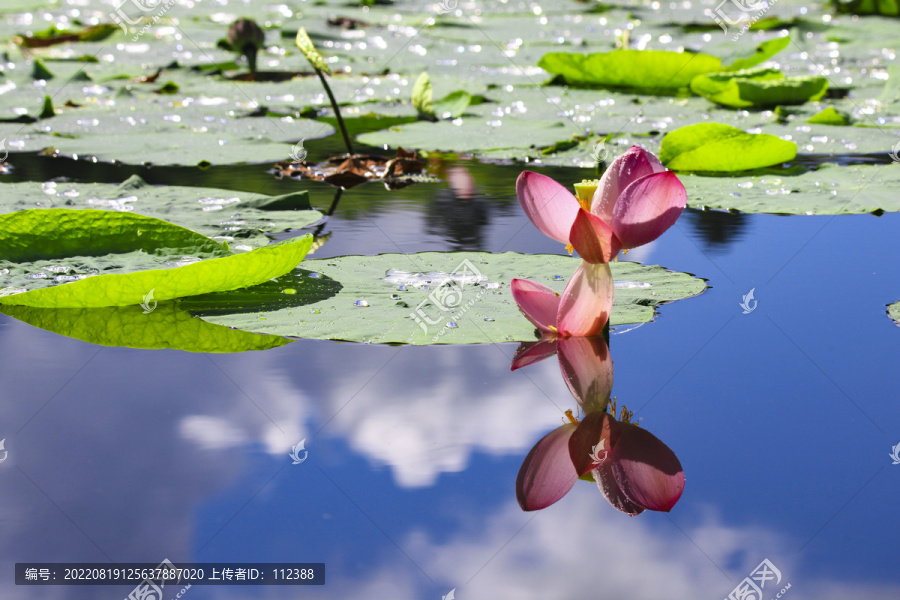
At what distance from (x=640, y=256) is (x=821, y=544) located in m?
1.06

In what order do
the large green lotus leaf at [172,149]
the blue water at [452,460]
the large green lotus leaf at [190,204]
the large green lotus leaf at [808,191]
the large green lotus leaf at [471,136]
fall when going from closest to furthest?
1. the blue water at [452,460]
2. the large green lotus leaf at [190,204]
3. the large green lotus leaf at [808,191]
4. the large green lotus leaf at [172,149]
5. the large green lotus leaf at [471,136]

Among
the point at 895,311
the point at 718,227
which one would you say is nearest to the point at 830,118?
the point at 718,227

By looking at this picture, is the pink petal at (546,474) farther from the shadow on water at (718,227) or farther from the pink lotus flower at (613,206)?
the shadow on water at (718,227)

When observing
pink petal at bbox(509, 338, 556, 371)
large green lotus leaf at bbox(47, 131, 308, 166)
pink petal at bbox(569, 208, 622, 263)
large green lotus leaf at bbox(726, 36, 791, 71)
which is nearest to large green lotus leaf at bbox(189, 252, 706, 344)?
pink petal at bbox(509, 338, 556, 371)

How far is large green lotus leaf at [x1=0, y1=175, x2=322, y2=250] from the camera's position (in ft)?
6.38

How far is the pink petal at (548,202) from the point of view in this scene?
1274mm

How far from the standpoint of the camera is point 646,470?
3.37ft

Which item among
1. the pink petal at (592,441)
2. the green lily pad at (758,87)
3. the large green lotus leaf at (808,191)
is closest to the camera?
the pink petal at (592,441)

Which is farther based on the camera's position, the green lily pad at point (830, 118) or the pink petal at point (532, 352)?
the green lily pad at point (830, 118)

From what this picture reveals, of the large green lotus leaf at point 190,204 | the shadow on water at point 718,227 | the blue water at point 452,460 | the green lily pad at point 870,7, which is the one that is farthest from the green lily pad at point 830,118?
the green lily pad at point 870,7

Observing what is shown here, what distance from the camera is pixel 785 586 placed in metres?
0.86

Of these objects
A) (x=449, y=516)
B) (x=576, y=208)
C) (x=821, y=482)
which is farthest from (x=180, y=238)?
(x=821, y=482)

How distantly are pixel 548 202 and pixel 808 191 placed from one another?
4.52 feet

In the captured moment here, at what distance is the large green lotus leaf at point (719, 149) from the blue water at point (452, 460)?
40.4 inches
